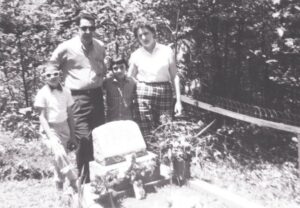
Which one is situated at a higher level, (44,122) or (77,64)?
(77,64)

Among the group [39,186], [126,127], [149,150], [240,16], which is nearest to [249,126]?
[240,16]

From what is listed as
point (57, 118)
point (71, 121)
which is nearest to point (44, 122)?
point (57, 118)

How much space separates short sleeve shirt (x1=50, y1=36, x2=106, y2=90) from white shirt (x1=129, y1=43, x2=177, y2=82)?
56cm

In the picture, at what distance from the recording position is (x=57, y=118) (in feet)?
16.2

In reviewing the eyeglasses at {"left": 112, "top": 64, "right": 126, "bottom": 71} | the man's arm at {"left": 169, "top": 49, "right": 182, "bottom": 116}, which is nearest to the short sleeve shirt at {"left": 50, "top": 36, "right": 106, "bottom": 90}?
the eyeglasses at {"left": 112, "top": 64, "right": 126, "bottom": 71}

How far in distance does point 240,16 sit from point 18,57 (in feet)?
12.3

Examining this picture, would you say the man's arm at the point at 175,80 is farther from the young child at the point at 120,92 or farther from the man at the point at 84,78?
the man at the point at 84,78

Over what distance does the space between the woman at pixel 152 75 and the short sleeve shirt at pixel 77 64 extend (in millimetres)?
512

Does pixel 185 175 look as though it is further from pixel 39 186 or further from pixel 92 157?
pixel 39 186

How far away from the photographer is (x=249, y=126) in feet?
27.2

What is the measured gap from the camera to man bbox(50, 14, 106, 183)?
514 cm

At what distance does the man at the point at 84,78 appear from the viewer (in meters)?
5.14

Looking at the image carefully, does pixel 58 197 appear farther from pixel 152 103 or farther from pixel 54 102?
pixel 152 103

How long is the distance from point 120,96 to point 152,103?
0.42 meters
